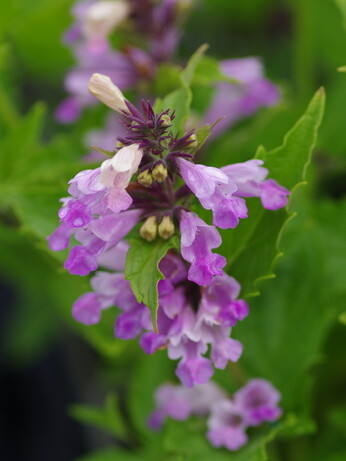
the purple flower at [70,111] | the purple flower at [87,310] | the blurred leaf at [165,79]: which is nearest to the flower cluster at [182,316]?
the purple flower at [87,310]

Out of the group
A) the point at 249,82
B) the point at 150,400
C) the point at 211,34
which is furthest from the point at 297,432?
the point at 211,34

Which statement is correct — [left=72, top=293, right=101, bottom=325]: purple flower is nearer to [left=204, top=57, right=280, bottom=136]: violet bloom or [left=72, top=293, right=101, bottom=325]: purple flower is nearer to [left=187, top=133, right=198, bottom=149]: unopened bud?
[left=187, top=133, right=198, bottom=149]: unopened bud

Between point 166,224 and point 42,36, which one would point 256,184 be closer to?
point 166,224

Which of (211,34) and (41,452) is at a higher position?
(211,34)

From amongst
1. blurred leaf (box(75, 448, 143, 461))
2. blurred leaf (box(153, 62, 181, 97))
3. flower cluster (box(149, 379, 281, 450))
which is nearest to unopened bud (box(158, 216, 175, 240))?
flower cluster (box(149, 379, 281, 450))

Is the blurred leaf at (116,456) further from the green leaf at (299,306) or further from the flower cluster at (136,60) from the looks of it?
the flower cluster at (136,60)

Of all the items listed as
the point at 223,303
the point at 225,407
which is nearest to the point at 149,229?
the point at 223,303

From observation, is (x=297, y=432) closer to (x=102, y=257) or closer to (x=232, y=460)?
(x=232, y=460)
